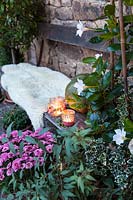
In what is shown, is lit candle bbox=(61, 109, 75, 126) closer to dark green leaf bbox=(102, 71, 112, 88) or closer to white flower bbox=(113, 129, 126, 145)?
dark green leaf bbox=(102, 71, 112, 88)

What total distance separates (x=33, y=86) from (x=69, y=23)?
70 centimetres

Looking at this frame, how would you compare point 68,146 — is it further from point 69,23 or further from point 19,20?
point 19,20

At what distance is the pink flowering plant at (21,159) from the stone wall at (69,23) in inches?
46.8

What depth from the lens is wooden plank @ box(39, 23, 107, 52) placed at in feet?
8.13

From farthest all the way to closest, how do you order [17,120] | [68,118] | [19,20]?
[19,20]
[17,120]
[68,118]

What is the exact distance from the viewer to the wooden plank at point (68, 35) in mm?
2479

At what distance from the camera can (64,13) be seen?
9.82 feet

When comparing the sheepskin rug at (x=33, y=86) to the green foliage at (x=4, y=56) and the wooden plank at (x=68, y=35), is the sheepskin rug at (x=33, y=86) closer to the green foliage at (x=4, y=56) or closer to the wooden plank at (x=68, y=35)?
the wooden plank at (x=68, y=35)

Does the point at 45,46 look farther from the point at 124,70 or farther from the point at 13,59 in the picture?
the point at 124,70

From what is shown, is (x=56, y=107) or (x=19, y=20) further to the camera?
(x=19, y=20)

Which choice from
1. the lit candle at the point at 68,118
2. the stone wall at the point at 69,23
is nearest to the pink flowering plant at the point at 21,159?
the lit candle at the point at 68,118

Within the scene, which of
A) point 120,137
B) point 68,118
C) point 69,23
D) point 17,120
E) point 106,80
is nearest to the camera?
point 120,137

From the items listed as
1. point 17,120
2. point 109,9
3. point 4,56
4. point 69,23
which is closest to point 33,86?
point 17,120

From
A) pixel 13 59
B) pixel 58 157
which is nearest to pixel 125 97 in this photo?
pixel 58 157
